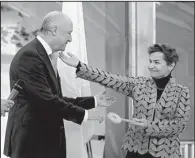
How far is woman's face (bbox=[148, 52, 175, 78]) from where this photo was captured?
2.51 m

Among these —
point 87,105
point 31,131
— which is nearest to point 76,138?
point 87,105

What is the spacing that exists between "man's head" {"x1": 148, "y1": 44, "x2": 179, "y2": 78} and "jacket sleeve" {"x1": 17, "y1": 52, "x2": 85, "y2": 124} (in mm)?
615

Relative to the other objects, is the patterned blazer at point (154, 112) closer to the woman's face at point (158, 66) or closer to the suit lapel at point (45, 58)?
the woman's face at point (158, 66)

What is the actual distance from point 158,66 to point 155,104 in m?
0.24

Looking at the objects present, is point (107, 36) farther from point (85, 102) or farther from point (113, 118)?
point (113, 118)

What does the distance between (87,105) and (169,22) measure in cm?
142

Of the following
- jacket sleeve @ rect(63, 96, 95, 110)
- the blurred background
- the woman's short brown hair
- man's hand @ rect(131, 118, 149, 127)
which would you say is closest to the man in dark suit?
jacket sleeve @ rect(63, 96, 95, 110)

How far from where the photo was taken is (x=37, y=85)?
2.28m

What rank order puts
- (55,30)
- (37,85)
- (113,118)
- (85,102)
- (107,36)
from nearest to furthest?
(37,85) → (55,30) → (113,118) → (85,102) → (107,36)

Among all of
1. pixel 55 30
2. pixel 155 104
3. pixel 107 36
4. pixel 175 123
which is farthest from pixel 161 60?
pixel 107 36

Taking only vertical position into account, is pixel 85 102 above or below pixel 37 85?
below

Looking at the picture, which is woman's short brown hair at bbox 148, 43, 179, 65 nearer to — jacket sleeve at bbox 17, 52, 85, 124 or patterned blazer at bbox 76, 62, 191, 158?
patterned blazer at bbox 76, 62, 191, 158

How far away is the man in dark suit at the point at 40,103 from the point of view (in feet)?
7.51

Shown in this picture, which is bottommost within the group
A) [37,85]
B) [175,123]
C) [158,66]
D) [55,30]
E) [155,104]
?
[175,123]
